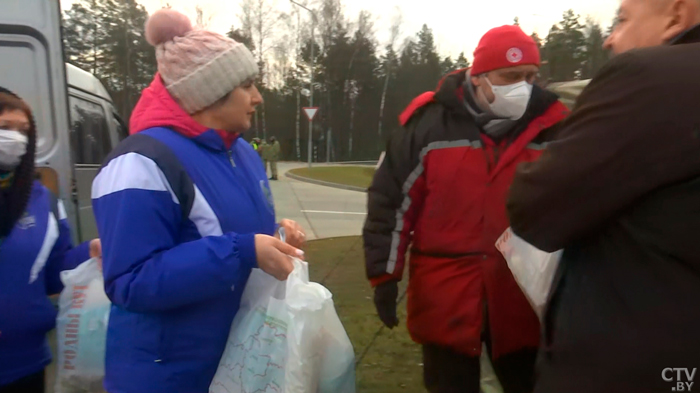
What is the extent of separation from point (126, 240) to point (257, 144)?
2305cm

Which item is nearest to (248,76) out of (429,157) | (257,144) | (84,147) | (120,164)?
(120,164)

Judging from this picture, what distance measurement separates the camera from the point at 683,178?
121cm

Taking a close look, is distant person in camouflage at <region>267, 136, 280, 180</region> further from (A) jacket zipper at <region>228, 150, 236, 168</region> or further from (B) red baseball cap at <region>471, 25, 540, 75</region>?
(A) jacket zipper at <region>228, 150, 236, 168</region>

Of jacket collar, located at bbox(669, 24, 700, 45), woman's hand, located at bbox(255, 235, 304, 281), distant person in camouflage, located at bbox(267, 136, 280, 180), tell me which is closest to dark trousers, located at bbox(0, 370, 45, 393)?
woman's hand, located at bbox(255, 235, 304, 281)

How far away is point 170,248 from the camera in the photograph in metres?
1.69

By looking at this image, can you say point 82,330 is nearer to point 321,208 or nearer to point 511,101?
point 511,101

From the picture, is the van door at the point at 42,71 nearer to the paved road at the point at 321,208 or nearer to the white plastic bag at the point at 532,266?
the white plastic bag at the point at 532,266

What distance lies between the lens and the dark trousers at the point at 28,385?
7.76 ft

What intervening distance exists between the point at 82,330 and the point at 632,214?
176cm

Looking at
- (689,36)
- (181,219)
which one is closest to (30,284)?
(181,219)

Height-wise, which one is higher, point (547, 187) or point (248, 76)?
point (248, 76)

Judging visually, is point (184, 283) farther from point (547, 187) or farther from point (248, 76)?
point (547, 187)

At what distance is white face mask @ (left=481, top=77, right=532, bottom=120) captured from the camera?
8.29ft

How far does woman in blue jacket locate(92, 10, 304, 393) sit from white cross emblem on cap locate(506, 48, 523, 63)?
110 centimetres
